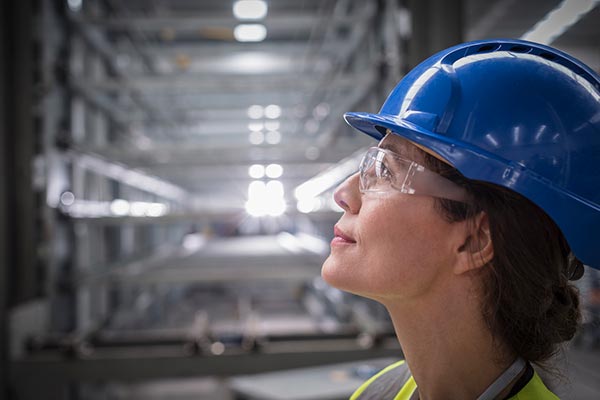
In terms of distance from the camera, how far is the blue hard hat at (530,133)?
93 centimetres

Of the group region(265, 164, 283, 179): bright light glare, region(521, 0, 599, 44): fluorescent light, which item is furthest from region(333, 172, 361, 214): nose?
region(265, 164, 283, 179): bright light glare

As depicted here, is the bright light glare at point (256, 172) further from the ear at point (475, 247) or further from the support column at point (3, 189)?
the ear at point (475, 247)

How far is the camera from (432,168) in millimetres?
1021

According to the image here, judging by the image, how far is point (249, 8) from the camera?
519 centimetres

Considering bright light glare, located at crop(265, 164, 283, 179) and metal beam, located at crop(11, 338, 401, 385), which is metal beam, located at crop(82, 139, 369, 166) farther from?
bright light glare, located at crop(265, 164, 283, 179)

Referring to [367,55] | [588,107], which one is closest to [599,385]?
[367,55]

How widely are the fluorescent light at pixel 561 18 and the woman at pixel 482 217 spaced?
2.07 ft

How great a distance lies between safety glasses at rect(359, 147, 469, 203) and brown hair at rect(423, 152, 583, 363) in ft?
0.05

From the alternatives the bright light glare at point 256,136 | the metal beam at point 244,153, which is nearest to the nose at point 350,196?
the metal beam at point 244,153

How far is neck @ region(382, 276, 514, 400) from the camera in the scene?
102 centimetres

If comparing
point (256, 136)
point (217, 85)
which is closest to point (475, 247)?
point (217, 85)

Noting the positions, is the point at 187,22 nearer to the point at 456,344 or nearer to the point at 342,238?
the point at 342,238

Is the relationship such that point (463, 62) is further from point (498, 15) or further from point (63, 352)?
point (63, 352)

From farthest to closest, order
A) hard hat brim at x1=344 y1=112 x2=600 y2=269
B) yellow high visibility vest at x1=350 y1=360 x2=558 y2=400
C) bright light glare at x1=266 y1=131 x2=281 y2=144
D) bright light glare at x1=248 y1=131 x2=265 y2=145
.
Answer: bright light glare at x1=248 y1=131 x2=265 y2=145
bright light glare at x1=266 y1=131 x2=281 y2=144
yellow high visibility vest at x1=350 y1=360 x2=558 y2=400
hard hat brim at x1=344 y1=112 x2=600 y2=269
